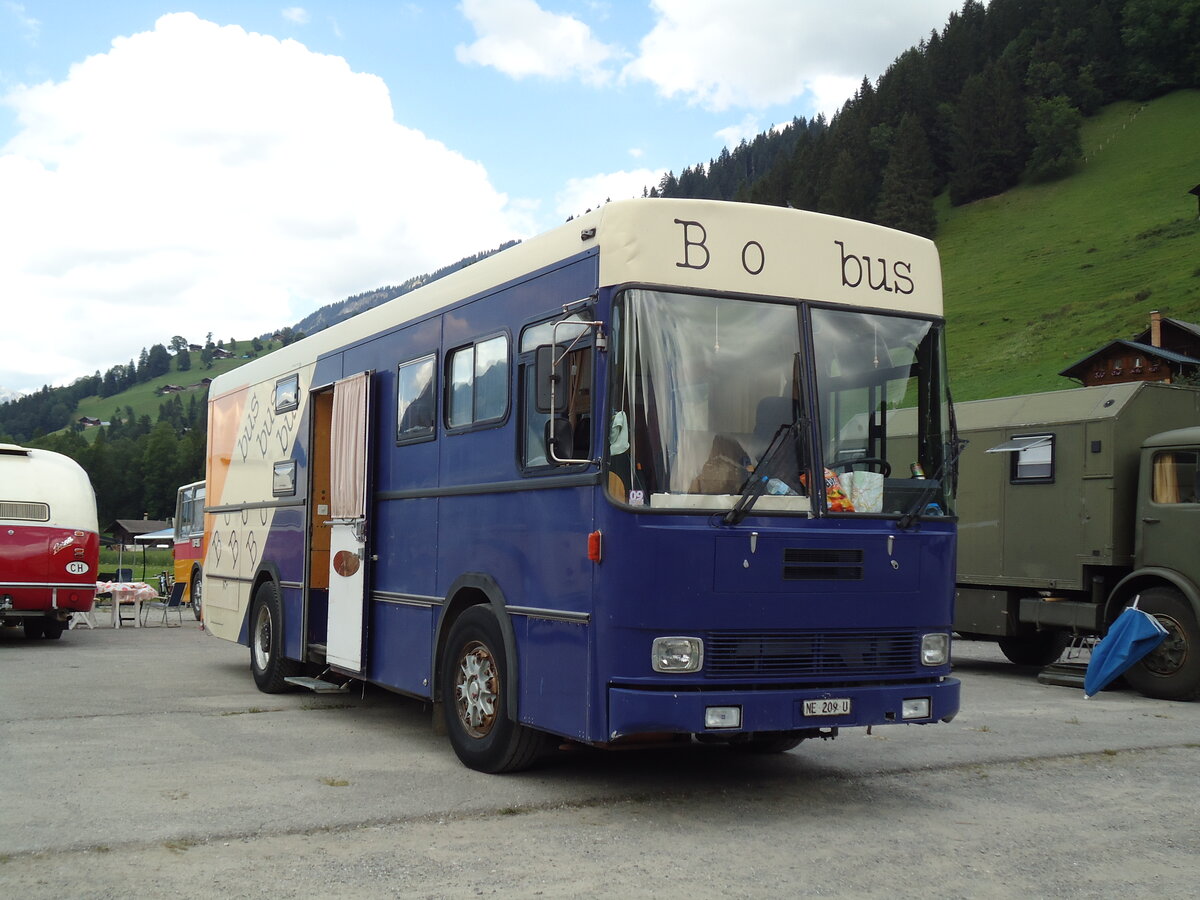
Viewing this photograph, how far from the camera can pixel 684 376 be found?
6715mm

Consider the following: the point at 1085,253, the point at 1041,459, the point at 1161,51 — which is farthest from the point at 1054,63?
the point at 1041,459

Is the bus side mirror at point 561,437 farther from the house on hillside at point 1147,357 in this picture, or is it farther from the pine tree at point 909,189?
the pine tree at point 909,189

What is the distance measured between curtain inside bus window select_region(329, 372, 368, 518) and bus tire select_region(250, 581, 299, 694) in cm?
165

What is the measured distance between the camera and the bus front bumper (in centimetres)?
646

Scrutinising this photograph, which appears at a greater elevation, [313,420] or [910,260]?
[910,260]

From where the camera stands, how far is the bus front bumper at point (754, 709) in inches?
255

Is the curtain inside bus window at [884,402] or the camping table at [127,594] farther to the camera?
the camping table at [127,594]

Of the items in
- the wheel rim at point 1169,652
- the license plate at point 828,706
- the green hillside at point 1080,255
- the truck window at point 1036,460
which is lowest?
the wheel rim at point 1169,652

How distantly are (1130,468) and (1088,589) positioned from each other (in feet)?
4.91

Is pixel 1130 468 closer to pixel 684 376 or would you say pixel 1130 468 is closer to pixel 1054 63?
pixel 684 376

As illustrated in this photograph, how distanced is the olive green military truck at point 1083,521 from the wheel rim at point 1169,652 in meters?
0.01

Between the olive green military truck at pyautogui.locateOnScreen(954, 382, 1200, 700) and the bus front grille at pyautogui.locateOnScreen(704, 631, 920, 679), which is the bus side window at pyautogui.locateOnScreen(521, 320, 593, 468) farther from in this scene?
the olive green military truck at pyautogui.locateOnScreen(954, 382, 1200, 700)

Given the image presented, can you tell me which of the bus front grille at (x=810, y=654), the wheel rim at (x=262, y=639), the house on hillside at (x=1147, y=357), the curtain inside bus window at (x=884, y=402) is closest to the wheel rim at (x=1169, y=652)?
the curtain inside bus window at (x=884, y=402)

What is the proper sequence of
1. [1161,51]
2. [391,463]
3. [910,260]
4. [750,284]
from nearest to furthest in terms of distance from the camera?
[750,284] → [910,260] → [391,463] → [1161,51]
